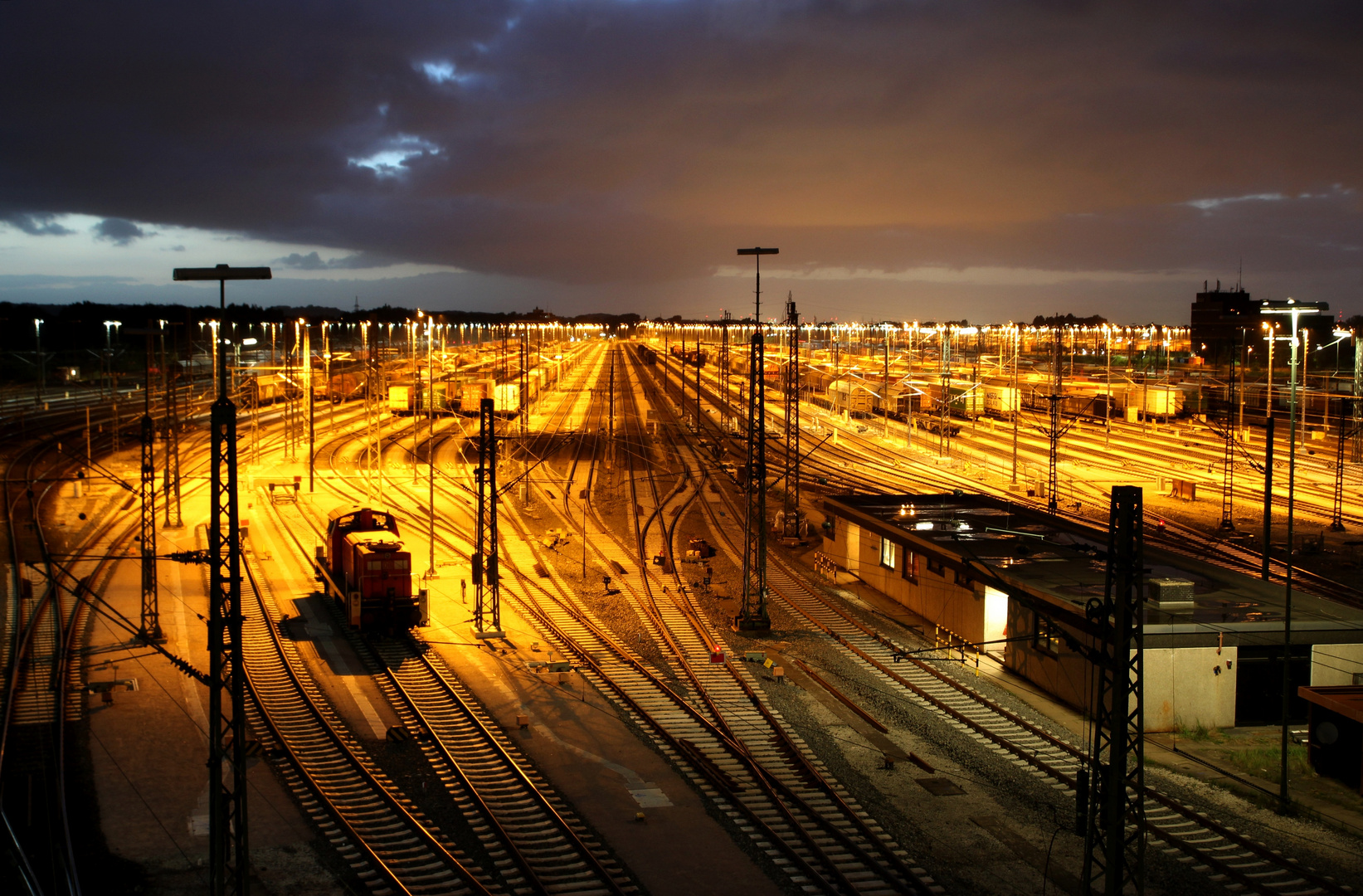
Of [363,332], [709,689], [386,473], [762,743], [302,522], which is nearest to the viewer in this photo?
[762,743]

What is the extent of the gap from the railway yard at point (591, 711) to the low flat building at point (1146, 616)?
6.6 inches

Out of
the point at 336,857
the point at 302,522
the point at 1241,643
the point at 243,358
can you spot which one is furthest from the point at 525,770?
the point at 243,358

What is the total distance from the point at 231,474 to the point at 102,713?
9.00m

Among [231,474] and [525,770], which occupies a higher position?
[231,474]

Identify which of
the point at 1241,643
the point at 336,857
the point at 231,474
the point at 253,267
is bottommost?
the point at 336,857

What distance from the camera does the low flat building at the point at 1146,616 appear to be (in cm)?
1650

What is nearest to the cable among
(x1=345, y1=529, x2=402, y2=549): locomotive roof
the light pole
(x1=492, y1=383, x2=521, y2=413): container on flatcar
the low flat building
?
the low flat building

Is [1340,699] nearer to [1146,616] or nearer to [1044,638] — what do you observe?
[1146,616]

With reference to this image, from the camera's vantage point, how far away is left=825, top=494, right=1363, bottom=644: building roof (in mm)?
16797

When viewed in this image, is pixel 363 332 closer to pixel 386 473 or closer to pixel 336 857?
pixel 386 473

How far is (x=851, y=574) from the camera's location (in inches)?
1082

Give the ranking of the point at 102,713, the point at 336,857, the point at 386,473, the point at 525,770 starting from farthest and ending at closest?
the point at 386,473 < the point at 102,713 < the point at 525,770 < the point at 336,857

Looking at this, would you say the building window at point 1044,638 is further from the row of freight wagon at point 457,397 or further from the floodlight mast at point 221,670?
the row of freight wagon at point 457,397

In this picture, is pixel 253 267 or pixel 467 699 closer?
pixel 253 267
